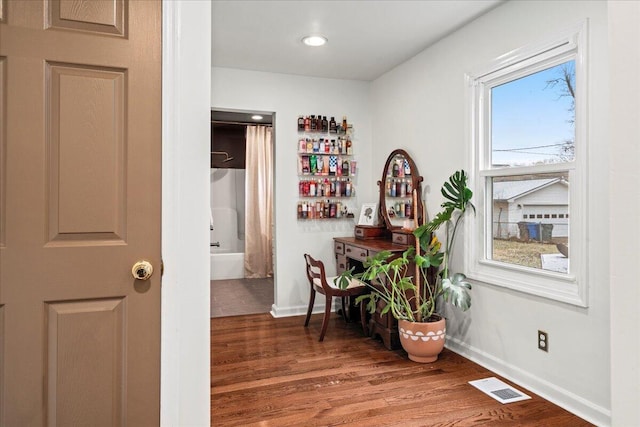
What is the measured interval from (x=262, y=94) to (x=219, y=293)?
8.26 feet

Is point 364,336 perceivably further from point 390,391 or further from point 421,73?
point 421,73

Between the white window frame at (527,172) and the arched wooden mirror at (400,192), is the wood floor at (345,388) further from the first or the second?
the arched wooden mirror at (400,192)

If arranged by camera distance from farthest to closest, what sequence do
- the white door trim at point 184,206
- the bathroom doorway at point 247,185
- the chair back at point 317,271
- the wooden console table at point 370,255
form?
1. the bathroom doorway at point 247,185
2. the chair back at point 317,271
3. the wooden console table at point 370,255
4. the white door trim at point 184,206

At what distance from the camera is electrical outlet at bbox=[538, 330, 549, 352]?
250 centimetres

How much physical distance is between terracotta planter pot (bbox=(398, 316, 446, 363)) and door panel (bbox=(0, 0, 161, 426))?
74.3 inches

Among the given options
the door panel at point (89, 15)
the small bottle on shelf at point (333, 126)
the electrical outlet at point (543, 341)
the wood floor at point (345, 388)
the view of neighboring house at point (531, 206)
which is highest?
the small bottle on shelf at point (333, 126)

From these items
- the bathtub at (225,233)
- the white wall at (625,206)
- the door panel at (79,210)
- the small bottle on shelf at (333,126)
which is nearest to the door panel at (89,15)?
the door panel at (79,210)

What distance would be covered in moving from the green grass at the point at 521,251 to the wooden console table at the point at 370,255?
2.31ft

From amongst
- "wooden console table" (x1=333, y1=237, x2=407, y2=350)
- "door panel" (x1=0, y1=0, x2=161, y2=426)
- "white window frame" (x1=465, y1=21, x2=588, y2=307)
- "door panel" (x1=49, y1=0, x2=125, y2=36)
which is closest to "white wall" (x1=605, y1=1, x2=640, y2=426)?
"door panel" (x1=0, y1=0, x2=161, y2=426)

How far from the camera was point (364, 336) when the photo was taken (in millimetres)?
3605

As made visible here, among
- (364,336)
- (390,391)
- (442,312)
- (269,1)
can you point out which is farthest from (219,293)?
(269,1)

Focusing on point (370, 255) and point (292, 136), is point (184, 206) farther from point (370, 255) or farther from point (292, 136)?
point (292, 136)

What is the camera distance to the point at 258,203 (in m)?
6.33

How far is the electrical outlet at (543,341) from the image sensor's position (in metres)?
2.50
